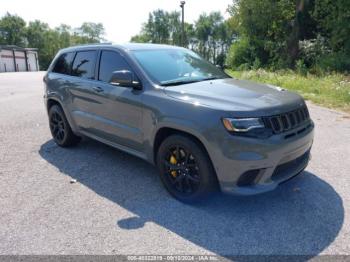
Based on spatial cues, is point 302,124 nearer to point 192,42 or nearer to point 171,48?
point 171,48

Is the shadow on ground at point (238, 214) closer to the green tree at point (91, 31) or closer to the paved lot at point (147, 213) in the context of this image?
the paved lot at point (147, 213)

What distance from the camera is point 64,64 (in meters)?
5.53

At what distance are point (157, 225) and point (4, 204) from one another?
1.92 meters

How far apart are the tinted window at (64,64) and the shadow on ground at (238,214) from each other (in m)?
1.88

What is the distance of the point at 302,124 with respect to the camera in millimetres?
3518

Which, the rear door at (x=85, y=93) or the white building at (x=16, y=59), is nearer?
the rear door at (x=85, y=93)

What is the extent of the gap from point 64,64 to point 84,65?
2.58 ft

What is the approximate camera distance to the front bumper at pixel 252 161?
304 centimetres

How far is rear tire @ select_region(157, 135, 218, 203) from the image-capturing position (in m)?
3.32

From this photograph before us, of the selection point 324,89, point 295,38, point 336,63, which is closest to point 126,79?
point 324,89

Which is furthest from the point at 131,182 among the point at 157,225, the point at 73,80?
the point at 73,80

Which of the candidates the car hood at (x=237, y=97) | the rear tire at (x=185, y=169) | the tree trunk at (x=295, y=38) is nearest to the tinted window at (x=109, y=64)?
the car hood at (x=237, y=97)

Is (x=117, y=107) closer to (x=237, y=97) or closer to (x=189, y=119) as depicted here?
(x=189, y=119)

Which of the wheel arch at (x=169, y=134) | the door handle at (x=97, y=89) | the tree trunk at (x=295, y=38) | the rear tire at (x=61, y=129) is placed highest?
the tree trunk at (x=295, y=38)
